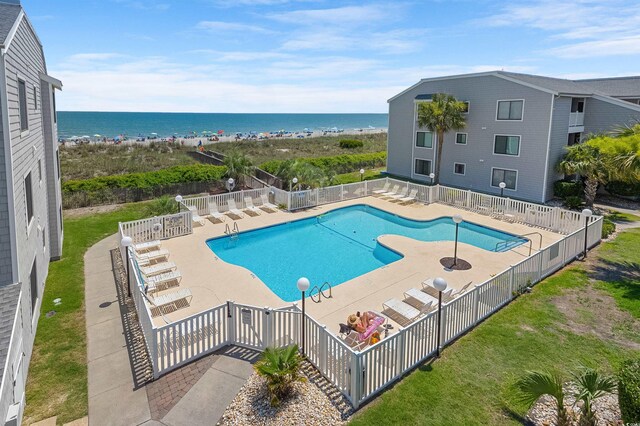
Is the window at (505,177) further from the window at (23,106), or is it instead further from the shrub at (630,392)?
the window at (23,106)

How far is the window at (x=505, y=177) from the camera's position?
23.5 meters

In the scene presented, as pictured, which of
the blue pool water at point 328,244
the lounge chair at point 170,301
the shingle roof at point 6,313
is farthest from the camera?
the blue pool water at point 328,244

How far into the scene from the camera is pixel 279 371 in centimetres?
656

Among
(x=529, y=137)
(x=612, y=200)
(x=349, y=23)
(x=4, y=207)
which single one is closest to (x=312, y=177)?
(x=349, y=23)

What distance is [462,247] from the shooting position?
1552cm

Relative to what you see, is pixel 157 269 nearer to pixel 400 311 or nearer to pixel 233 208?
pixel 400 311

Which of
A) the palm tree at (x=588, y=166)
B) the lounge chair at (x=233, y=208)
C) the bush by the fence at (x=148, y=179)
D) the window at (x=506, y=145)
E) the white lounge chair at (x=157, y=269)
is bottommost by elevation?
the white lounge chair at (x=157, y=269)

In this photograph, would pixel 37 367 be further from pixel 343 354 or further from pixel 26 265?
pixel 343 354

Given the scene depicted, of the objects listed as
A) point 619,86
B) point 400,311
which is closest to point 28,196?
point 400,311

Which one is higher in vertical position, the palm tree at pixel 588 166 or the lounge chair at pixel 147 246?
the palm tree at pixel 588 166

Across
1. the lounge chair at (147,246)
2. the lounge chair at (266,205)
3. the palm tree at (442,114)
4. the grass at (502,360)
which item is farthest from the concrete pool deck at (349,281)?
the palm tree at (442,114)

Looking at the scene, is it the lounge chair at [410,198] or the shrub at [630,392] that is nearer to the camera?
the shrub at [630,392]

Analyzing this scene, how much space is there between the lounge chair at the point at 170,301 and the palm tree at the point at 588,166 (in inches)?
768

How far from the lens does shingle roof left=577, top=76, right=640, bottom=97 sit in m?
25.6
